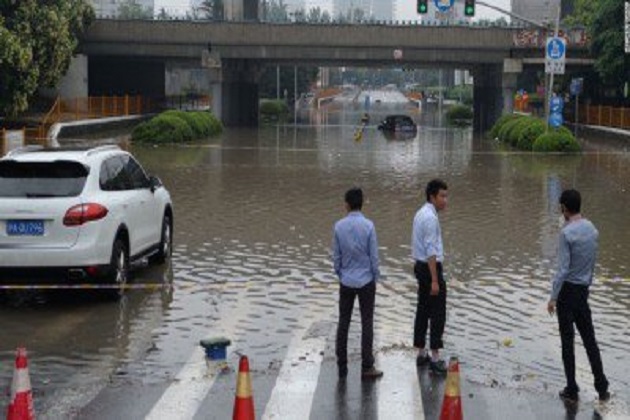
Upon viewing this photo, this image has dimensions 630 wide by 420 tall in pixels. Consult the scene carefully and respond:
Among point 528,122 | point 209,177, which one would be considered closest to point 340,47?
point 528,122

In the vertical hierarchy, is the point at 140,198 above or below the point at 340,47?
below

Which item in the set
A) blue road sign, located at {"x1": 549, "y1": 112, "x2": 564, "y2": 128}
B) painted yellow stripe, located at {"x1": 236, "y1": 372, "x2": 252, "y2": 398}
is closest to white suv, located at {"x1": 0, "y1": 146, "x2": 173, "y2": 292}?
painted yellow stripe, located at {"x1": 236, "y1": 372, "x2": 252, "y2": 398}

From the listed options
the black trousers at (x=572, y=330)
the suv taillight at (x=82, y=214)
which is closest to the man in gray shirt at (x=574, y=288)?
the black trousers at (x=572, y=330)

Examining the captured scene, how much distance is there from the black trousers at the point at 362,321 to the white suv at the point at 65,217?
364 centimetres

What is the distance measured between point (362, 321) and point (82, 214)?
13.0 feet

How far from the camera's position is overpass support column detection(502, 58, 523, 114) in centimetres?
6078

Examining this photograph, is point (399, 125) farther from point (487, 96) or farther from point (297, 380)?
point (297, 380)

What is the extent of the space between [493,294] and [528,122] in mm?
34221

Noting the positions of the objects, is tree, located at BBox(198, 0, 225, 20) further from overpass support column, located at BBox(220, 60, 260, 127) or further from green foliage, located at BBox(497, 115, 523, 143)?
green foliage, located at BBox(497, 115, 523, 143)

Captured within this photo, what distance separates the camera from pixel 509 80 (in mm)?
61812

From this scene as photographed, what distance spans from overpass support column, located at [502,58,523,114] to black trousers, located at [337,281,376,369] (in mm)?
53161

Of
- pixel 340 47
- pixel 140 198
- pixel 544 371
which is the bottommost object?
pixel 544 371

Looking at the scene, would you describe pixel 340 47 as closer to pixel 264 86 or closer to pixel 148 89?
pixel 148 89

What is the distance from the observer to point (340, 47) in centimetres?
6159
